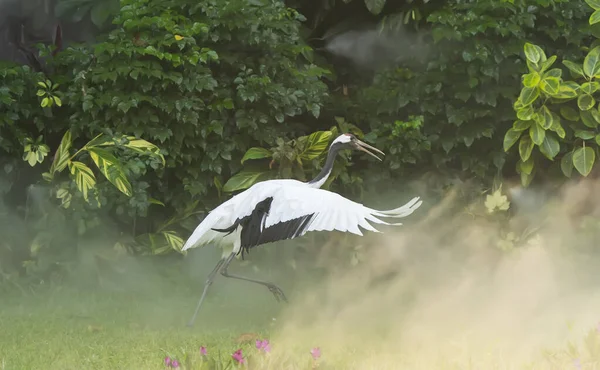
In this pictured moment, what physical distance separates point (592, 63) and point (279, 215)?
2723 millimetres

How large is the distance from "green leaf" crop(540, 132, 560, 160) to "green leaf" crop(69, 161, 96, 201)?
2977mm

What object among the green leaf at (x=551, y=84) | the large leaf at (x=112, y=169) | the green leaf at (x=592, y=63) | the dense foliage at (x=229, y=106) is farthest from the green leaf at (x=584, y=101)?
the large leaf at (x=112, y=169)

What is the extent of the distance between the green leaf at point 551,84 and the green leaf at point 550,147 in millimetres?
323

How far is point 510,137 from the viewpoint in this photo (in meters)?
5.63

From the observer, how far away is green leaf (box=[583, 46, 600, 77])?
559 centimetres

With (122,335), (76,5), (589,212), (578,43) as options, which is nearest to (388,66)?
(578,43)

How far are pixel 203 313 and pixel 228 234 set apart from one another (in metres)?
0.58

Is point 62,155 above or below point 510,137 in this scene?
above

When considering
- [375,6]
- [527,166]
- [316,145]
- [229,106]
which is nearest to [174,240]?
[229,106]

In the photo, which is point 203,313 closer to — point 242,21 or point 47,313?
point 47,313

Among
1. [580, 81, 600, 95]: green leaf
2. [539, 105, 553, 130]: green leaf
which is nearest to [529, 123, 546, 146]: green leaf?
[539, 105, 553, 130]: green leaf

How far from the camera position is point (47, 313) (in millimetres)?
4734

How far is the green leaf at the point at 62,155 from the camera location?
5.46 m

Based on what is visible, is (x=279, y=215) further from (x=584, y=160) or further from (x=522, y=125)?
(x=584, y=160)
